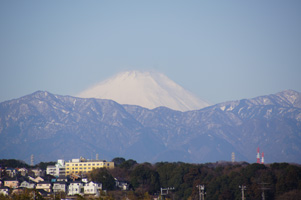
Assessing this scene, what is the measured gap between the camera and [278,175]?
3241 inches

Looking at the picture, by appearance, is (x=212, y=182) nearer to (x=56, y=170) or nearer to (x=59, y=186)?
(x=59, y=186)

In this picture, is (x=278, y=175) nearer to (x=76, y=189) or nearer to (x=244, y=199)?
(x=244, y=199)

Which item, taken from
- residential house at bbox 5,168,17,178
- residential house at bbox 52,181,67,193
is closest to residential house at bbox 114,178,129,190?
residential house at bbox 52,181,67,193

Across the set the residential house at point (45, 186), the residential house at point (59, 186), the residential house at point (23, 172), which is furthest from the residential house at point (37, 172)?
the residential house at point (59, 186)

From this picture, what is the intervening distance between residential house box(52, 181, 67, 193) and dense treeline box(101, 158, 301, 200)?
32.6 feet

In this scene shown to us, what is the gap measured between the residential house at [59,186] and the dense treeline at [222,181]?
9949 millimetres

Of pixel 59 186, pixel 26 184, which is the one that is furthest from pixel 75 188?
pixel 26 184

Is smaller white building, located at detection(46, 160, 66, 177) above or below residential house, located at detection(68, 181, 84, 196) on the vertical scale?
above

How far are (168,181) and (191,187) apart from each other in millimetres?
4316

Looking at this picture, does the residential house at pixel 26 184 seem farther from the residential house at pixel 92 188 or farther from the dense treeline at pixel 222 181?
the dense treeline at pixel 222 181

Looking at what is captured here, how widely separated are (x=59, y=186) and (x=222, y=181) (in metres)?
24.4

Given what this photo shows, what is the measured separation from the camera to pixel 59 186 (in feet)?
304

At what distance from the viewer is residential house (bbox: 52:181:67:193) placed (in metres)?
91.1

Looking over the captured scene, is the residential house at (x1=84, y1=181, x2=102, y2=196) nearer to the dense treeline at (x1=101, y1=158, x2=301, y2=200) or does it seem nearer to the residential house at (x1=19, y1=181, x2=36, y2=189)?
the dense treeline at (x1=101, y1=158, x2=301, y2=200)
